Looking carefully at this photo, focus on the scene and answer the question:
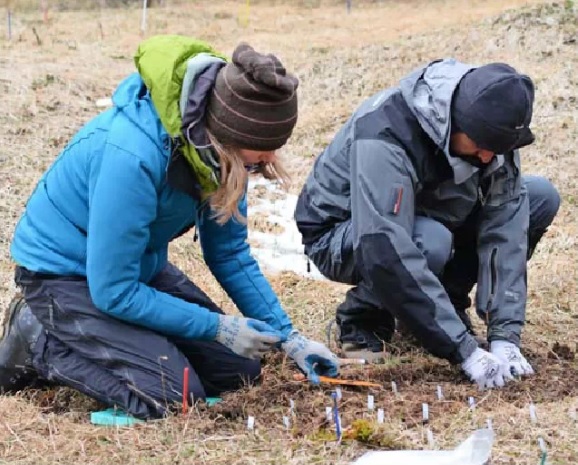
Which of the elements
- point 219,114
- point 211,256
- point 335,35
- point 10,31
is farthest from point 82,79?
point 219,114

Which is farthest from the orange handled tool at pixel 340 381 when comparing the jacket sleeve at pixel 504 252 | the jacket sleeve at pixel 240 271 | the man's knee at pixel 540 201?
the man's knee at pixel 540 201

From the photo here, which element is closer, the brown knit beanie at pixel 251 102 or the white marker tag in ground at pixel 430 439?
the brown knit beanie at pixel 251 102

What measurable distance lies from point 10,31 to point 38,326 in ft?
33.6

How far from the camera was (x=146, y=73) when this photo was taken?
2916 mm

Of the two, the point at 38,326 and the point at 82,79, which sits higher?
the point at 38,326

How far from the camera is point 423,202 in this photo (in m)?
Result: 3.67

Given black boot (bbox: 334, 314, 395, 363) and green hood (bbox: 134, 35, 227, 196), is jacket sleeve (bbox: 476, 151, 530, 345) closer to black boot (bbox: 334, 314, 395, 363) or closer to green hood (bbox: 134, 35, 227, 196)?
black boot (bbox: 334, 314, 395, 363)

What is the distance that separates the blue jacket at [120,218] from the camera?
9.50 ft

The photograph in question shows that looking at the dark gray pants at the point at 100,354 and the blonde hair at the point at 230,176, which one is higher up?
the blonde hair at the point at 230,176

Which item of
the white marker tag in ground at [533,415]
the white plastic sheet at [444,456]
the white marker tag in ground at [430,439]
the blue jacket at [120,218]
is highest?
the blue jacket at [120,218]

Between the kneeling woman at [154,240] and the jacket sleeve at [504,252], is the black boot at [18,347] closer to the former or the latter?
the kneeling woman at [154,240]

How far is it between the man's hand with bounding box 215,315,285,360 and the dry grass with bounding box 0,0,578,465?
7.6 inches

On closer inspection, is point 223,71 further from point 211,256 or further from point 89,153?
point 211,256

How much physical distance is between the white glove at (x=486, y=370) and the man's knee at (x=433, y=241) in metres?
0.37
